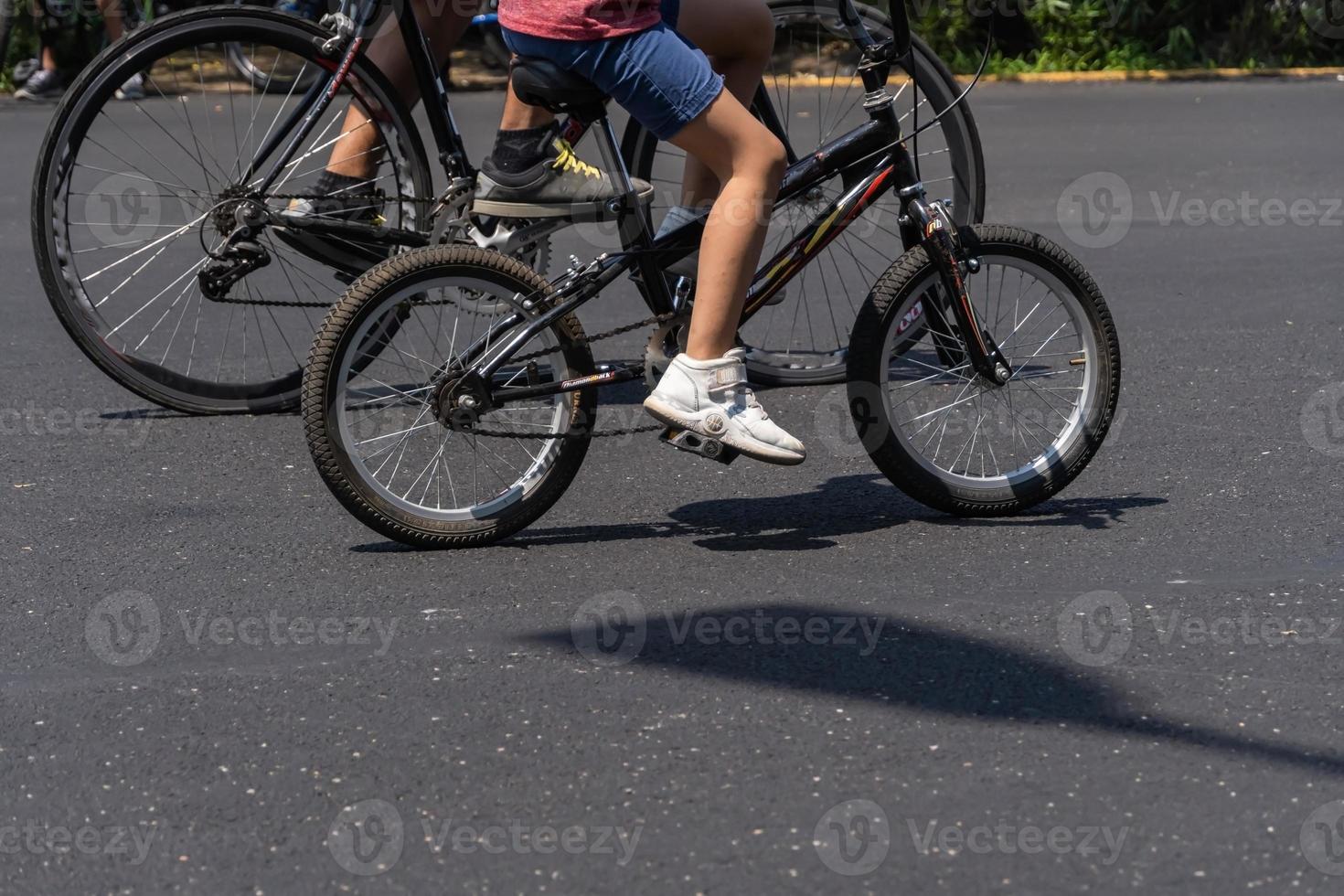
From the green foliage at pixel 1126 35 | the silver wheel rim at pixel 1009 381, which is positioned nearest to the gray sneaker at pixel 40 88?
the green foliage at pixel 1126 35

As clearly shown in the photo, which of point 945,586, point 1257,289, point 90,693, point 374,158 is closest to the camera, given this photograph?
point 90,693

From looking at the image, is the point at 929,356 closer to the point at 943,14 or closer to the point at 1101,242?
the point at 1101,242

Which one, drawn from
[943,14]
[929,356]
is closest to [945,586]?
[929,356]

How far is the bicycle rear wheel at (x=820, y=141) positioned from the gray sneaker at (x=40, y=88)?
784 centimetres

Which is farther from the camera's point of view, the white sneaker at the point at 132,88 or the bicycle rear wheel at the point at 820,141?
the bicycle rear wheel at the point at 820,141

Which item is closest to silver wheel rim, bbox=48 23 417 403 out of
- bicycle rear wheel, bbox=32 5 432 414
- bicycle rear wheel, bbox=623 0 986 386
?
bicycle rear wheel, bbox=32 5 432 414

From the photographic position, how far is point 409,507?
4.63 meters

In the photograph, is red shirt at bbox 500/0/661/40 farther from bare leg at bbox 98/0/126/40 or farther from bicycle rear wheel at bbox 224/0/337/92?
bare leg at bbox 98/0/126/40

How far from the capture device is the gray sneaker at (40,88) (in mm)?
12977

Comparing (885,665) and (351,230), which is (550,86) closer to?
(351,230)

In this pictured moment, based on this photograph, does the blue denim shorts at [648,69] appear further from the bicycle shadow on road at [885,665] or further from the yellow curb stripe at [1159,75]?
the yellow curb stripe at [1159,75]

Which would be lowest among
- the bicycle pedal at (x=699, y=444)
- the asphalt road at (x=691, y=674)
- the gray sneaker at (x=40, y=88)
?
the asphalt road at (x=691, y=674)

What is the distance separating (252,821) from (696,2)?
2.47 meters

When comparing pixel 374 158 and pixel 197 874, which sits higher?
pixel 374 158
